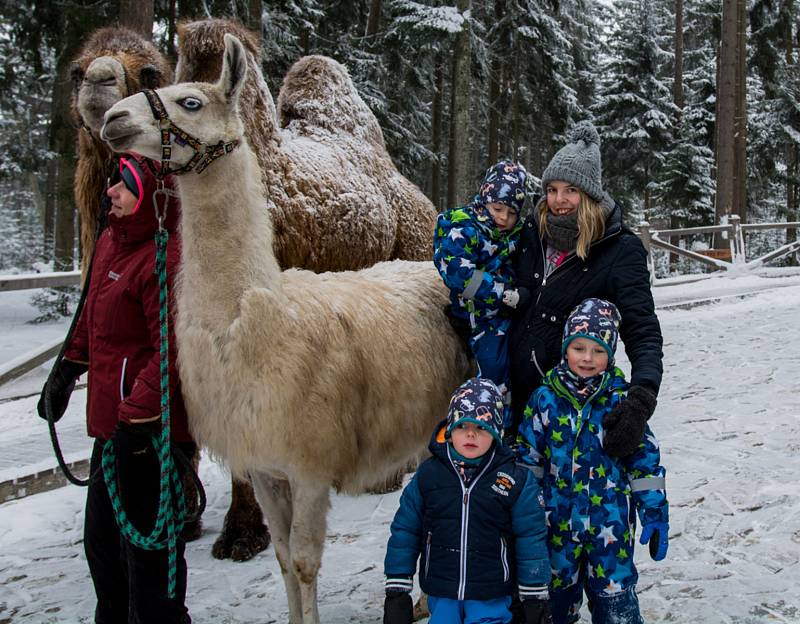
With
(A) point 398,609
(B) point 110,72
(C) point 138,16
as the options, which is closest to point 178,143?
(B) point 110,72

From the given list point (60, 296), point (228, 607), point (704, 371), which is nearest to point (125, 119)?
point (228, 607)

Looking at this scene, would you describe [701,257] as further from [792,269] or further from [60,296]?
[60,296]

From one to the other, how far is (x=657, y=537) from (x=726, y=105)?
55.6 ft

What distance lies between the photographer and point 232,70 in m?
2.76

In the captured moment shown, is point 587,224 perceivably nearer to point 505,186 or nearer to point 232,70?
point 505,186

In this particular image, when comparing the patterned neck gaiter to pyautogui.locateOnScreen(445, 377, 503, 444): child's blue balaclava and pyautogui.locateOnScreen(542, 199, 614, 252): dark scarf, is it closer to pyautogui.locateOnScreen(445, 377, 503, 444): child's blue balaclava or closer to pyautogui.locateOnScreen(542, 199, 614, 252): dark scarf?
pyautogui.locateOnScreen(445, 377, 503, 444): child's blue balaclava

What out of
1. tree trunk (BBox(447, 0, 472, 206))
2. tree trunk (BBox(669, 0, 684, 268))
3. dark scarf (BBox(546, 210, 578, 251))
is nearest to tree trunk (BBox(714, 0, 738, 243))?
tree trunk (BBox(669, 0, 684, 268))

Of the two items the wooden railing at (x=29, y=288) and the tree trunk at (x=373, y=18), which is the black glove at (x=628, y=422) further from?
the tree trunk at (x=373, y=18)

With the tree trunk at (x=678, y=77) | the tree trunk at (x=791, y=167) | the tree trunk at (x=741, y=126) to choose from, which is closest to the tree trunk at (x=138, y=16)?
the tree trunk at (x=741, y=126)

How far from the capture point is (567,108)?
21734mm

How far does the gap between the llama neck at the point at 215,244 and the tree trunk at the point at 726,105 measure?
16.9 m

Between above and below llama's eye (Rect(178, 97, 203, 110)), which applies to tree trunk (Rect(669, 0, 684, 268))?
above

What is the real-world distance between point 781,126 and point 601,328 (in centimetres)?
2542

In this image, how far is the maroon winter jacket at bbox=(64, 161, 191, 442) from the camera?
274cm
